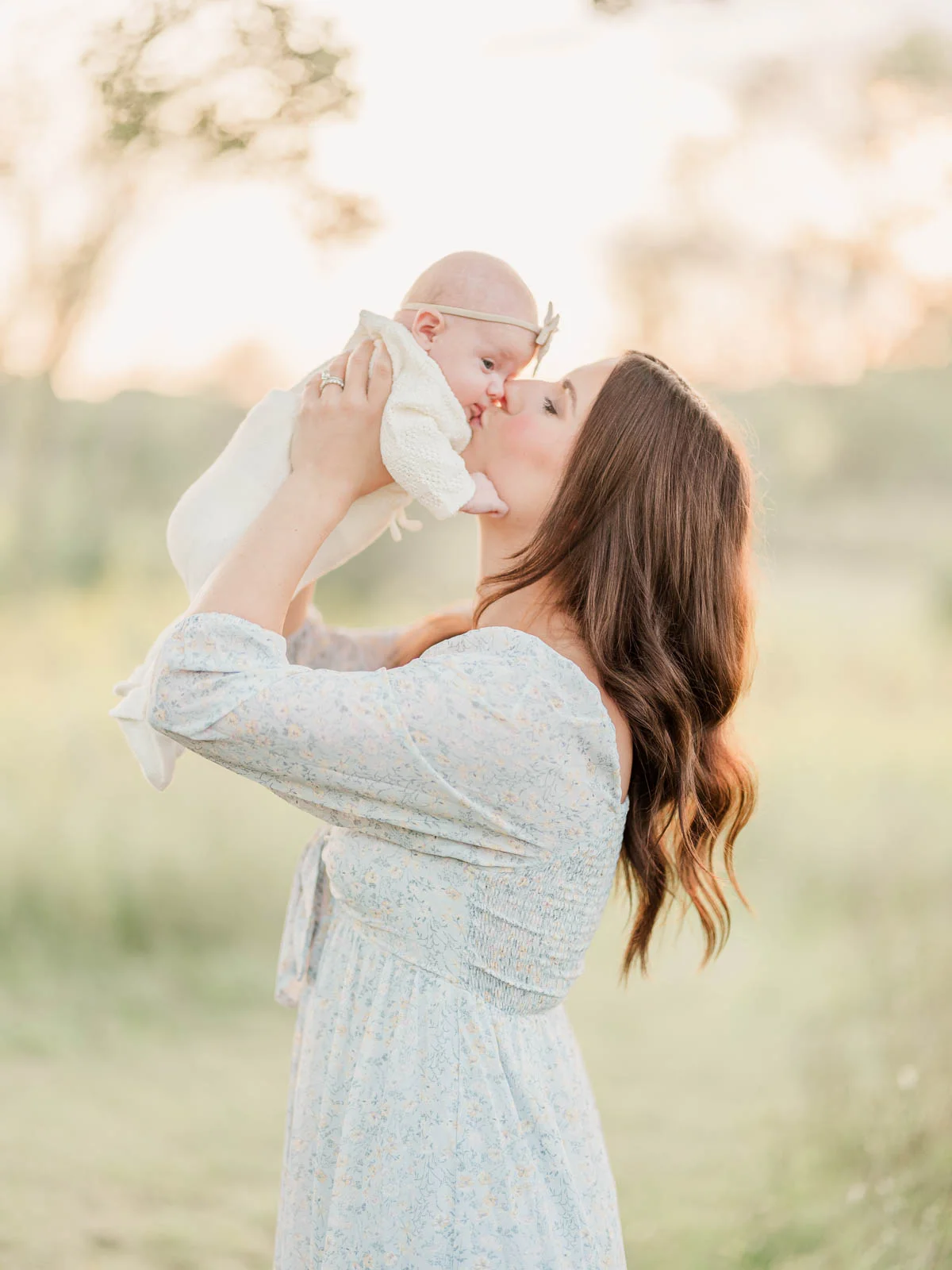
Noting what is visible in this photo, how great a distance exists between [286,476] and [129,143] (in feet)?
4.00

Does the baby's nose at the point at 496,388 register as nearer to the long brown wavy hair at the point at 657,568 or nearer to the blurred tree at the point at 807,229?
the long brown wavy hair at the point at 657,568

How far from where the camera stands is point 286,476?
41.7 inches

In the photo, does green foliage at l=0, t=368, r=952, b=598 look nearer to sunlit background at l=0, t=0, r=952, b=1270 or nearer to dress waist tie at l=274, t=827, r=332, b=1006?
sunlit background at l=0, t=0, r=952, b=1270

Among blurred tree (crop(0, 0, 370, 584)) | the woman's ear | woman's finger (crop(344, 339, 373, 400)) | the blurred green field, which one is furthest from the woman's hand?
the blurred green field

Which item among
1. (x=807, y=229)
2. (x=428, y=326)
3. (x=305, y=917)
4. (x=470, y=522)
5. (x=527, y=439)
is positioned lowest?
(x=305, y=917)

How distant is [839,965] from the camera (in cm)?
265

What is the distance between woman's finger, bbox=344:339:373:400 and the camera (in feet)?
3.33

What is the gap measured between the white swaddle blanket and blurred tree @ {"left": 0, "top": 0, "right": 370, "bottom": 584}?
844 millimetres

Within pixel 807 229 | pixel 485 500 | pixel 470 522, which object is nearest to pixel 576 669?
pixel 485 500

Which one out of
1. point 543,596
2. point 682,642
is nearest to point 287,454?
point 543,596

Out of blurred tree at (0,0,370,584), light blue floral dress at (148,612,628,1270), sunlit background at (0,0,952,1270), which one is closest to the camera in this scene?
light blue floral dress at (148,612,628,1270)

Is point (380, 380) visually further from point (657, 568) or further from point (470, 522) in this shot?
point (470, 522)

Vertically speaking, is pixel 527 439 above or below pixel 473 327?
below

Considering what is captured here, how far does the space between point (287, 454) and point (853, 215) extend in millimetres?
1613
